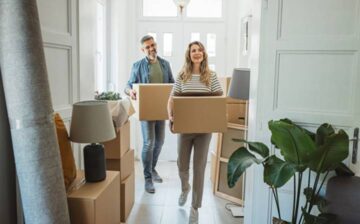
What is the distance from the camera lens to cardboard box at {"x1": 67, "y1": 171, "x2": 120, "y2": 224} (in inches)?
69.8

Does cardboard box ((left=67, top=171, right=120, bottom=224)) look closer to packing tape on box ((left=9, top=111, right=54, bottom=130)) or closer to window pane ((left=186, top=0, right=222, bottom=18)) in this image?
packing tape on box ((left=9, top=111, right=54, bottom=130))

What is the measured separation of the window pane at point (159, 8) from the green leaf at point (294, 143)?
11.1ft

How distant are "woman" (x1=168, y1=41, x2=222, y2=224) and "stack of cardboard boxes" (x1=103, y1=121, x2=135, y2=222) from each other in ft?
1.56

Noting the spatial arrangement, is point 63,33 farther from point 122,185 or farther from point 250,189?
point 250,189

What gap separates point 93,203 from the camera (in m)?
1.77

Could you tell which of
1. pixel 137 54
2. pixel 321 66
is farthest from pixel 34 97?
pixel 137 54

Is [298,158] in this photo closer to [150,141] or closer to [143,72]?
[150,141]

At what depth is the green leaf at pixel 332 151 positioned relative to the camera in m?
1.79

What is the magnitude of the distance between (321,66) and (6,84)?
1836 mm

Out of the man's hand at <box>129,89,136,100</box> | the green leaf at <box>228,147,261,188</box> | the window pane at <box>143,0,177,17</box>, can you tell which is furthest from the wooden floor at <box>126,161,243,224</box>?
the window pane at <box>143,0,177,17</box>

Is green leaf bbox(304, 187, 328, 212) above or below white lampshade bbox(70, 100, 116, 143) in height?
below

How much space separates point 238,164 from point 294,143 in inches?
12.8

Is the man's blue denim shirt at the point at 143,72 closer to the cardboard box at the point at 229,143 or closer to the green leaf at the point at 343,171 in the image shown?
the cardboard box at the point at 229,143

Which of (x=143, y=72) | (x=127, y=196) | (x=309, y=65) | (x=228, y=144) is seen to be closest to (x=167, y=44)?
(x=143, y=72)
